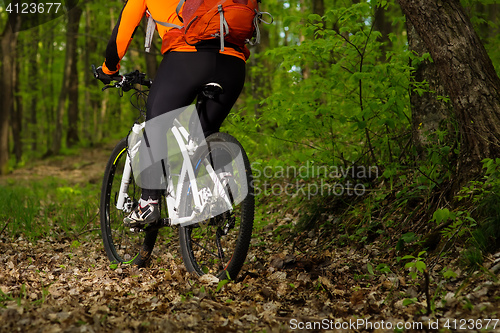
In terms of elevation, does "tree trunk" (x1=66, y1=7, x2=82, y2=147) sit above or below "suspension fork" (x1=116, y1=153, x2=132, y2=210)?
above

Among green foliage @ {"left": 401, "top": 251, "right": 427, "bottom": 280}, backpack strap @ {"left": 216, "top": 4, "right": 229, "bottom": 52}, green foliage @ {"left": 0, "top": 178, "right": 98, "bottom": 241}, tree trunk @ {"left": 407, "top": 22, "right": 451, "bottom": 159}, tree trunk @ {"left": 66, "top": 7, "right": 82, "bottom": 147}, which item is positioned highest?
tree trunk @ {"left": 66, "top": 7, "right": 82, "bottom": 147}

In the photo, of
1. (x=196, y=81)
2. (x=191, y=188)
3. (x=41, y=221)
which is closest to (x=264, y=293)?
(x=191, y=188)

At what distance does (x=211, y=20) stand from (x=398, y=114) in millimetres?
1940

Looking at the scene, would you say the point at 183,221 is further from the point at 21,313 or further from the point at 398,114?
the point at 398,114

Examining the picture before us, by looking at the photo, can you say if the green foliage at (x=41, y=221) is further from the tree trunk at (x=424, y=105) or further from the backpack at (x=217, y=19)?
the tree trunk at (x=424, y=105)

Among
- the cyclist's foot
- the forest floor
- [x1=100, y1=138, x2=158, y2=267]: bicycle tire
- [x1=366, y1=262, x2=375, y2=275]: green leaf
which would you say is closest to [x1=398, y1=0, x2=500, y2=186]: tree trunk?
the forest floor

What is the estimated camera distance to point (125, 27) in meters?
3.43

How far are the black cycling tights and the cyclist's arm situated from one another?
16.3 inches

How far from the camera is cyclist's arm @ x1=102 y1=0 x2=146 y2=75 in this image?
3395 millimetres

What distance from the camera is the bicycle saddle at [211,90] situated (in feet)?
10.4

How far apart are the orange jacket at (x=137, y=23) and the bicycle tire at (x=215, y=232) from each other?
69 centimetres

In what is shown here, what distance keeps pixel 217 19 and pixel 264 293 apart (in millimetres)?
1865

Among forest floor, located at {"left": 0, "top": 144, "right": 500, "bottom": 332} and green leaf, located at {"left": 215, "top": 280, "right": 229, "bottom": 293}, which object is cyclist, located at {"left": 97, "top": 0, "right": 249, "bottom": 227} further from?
green leaf, located at {"left": 215, "top": 280, "right": 229, "bottom": 293}

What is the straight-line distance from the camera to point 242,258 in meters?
3.10
